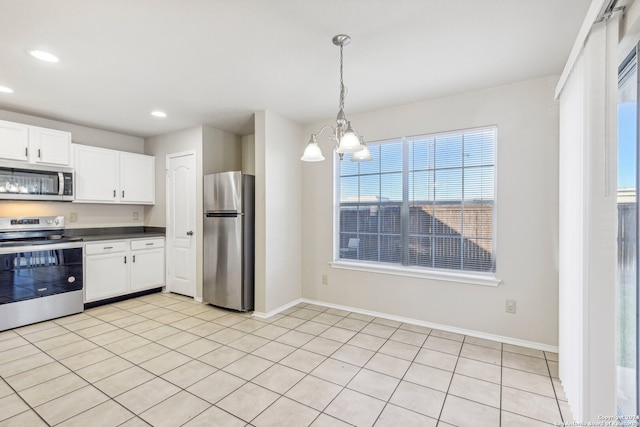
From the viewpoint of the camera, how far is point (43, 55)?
2.29 m

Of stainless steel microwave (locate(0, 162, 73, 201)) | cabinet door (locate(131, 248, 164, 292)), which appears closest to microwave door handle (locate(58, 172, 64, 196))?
stainless steel microwave (locate(0, 162, 73, 201))

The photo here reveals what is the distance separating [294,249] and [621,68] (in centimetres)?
339

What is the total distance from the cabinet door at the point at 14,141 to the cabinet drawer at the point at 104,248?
122cm

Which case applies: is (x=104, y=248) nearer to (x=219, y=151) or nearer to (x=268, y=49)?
(x=219, y=151)

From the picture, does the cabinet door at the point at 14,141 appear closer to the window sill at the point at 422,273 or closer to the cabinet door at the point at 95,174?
the cabinet door at the point at 95,174

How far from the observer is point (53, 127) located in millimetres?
3947

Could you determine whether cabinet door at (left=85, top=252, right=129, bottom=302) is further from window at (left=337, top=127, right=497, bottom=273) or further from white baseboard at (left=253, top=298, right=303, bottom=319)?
window at (left=337, top=127, right=497, bottom=273)

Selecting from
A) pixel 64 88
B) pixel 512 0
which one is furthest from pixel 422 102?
pixel 64 88

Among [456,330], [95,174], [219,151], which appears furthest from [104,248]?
[456,330]

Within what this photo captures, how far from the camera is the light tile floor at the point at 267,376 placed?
1.85m

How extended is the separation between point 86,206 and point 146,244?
39.5 inches

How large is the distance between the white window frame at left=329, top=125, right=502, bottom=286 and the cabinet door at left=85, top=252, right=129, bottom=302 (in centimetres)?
290

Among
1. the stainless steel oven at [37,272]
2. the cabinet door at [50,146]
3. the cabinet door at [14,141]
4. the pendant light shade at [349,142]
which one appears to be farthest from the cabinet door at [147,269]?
the pendant light shade at [349,142]

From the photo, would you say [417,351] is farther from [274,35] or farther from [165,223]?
[165,223]
